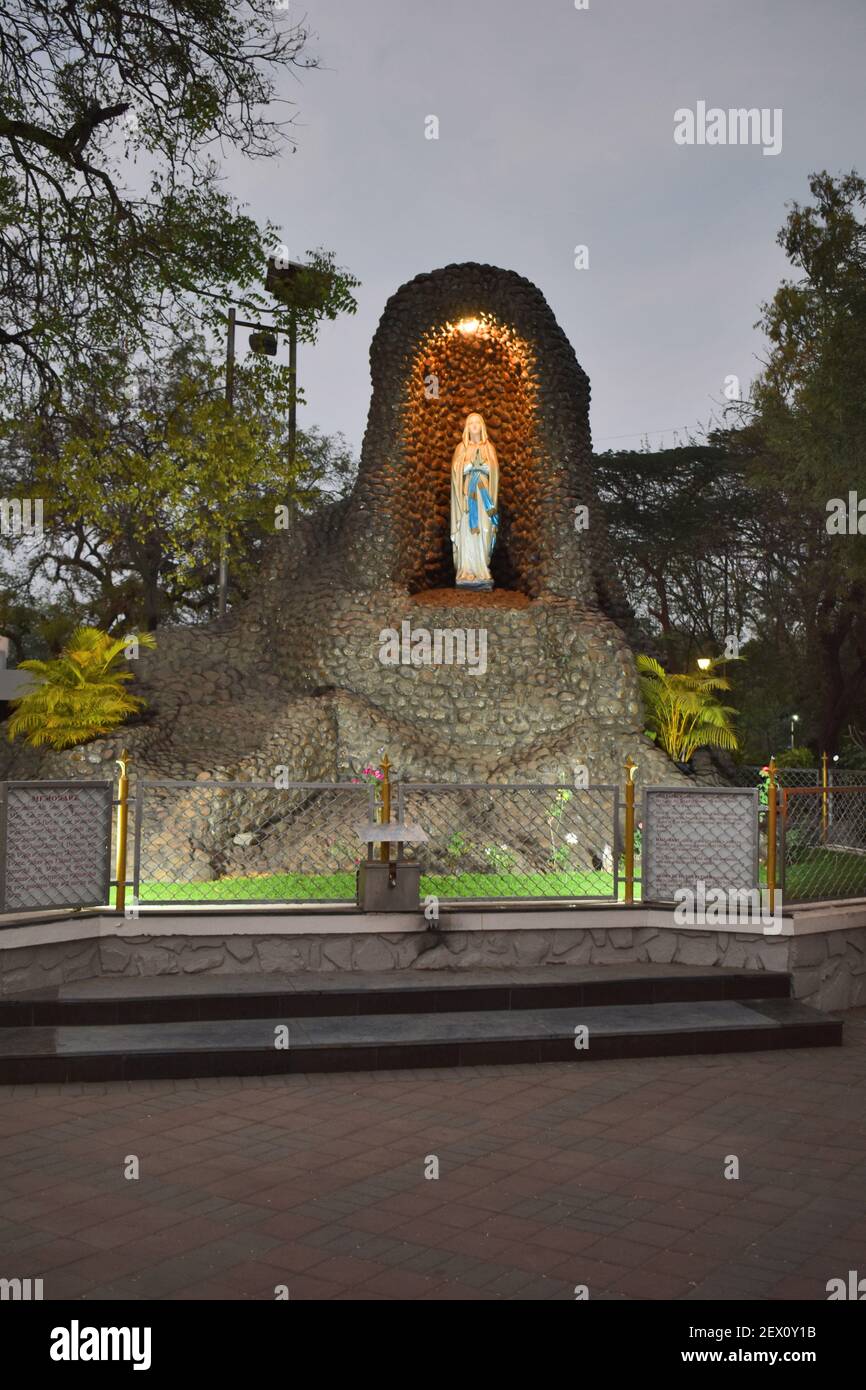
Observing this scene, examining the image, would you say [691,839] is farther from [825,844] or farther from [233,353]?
[233,353]

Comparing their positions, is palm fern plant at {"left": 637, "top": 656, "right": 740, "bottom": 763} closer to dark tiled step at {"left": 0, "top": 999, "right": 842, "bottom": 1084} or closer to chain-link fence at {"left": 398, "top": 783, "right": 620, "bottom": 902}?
chain-link fence at {"left": 398, "top": 783, "right": 620, "bottom": 902}

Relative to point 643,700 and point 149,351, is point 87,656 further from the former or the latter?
point 643,700

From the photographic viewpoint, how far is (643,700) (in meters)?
15.1

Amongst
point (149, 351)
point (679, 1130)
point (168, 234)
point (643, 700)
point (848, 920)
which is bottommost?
point (679, 1130)

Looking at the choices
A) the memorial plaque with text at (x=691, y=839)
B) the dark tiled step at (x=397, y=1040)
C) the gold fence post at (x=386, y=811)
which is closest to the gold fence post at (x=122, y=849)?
the dark tiled step at (x=397, y=1040)

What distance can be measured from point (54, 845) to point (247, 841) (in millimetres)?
4456

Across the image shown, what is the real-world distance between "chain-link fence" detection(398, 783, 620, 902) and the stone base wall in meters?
0.35

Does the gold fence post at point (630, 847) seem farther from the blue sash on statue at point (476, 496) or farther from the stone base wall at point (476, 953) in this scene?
the blue sash on statue at point (476, 496)

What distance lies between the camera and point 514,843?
37.1ft

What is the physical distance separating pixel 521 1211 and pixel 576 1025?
2.62 meters

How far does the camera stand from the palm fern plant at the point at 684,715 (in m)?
14.8

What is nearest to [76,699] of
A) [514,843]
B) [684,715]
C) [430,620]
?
[430,620]

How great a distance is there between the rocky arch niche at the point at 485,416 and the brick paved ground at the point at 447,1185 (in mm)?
10604

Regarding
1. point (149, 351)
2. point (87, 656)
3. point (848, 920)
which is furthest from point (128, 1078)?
point (87, 656)
